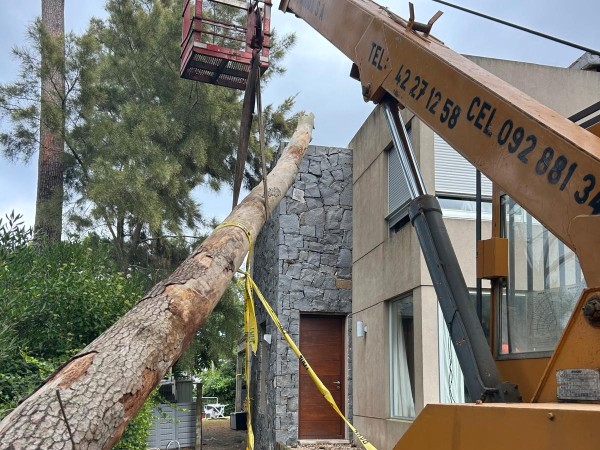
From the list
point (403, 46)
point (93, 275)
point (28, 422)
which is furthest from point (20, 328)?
point (403, 46)

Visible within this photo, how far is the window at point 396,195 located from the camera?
8.28 meters

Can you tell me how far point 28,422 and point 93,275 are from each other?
563 centimetres

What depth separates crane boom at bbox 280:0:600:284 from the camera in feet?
7.13

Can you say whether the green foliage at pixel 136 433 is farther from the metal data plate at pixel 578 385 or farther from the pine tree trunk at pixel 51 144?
the metal data plate at pixel 578 385

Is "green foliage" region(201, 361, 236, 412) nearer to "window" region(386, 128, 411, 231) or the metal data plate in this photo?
"window" region(386, 128, 411, 231)

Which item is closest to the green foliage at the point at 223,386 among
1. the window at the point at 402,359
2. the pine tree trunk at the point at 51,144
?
the pine tree trunk at the point at 51,144

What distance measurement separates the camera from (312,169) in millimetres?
11633

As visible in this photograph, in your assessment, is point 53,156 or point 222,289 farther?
point 53,156

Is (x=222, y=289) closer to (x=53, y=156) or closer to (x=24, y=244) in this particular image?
(x=24, y=244)

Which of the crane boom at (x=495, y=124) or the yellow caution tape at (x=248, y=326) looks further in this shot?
the yellow caution tape at (x=248, y=326)

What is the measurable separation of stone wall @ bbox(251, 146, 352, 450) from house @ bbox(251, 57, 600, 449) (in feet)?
0.06

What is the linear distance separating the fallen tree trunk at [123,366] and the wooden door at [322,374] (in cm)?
677

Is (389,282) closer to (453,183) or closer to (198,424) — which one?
(453,183)

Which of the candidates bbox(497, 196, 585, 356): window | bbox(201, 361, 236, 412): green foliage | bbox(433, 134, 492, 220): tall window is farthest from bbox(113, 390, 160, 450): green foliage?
bbox(201, 361, 236, 412): green foliage
